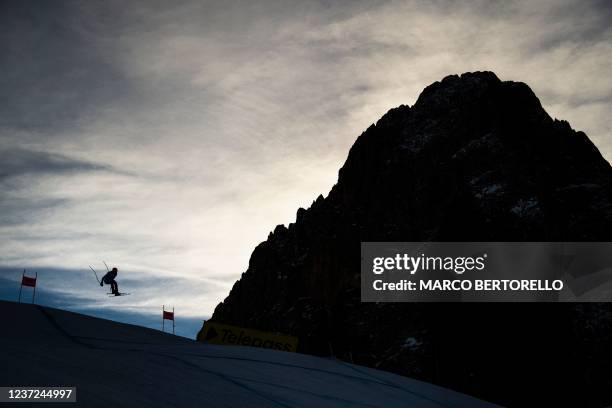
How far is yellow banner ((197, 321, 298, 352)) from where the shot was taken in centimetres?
2236

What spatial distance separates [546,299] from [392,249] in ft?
176

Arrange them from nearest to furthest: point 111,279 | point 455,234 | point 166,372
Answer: point 166,372
point 111,279
point 455,234

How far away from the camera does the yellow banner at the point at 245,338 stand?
73.4 ft

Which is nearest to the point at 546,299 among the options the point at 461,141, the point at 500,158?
the point at 500,158

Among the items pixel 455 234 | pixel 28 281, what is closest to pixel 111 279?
pixel 28 281

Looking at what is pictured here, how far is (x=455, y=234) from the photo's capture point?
430ft

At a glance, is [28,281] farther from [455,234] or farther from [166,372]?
[455,234]

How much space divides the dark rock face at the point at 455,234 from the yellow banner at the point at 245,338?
3388 inches

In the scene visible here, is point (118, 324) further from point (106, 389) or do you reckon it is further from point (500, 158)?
point (500, 158)

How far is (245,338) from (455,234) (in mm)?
114372

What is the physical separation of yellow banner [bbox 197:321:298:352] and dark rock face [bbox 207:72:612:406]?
86051mm

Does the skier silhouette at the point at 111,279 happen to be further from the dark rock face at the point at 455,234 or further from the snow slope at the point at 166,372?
the dark rock face at the point at 455,234

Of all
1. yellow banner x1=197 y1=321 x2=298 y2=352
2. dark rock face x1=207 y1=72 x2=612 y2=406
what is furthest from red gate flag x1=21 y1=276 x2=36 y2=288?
dark rock face x1=207 y1=72 x2=612 y2=406

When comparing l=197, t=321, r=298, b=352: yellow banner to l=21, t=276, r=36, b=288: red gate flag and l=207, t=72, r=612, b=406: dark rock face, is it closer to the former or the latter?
l=21, t=276, r=36, b=288: red gate flag
